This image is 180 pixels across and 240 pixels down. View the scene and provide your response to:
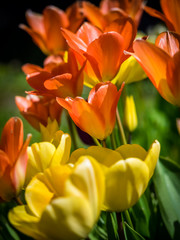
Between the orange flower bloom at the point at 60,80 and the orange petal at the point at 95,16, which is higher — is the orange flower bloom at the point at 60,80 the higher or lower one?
the lower one

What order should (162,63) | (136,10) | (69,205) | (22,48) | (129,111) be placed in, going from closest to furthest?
(69,205) → (162,63) → (129,111) → (136,10) → (22,48)

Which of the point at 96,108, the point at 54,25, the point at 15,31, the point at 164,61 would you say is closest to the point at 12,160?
the point at 96,108

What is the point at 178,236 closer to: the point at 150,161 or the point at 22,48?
the point at 150,161

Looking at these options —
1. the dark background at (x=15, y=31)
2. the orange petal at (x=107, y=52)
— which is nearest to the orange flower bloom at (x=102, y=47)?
the orange petal at (x=107, y=52)

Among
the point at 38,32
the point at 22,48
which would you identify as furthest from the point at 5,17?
the point at 38,32

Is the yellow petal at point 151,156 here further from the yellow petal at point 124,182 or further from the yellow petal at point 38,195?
the yellow petal at point 38,195

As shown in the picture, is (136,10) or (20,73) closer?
(136,10)

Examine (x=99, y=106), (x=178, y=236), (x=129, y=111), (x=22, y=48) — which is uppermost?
(x=99, y=106)

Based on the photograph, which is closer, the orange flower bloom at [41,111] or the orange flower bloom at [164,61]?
the orange flower bloom at [164,61]
